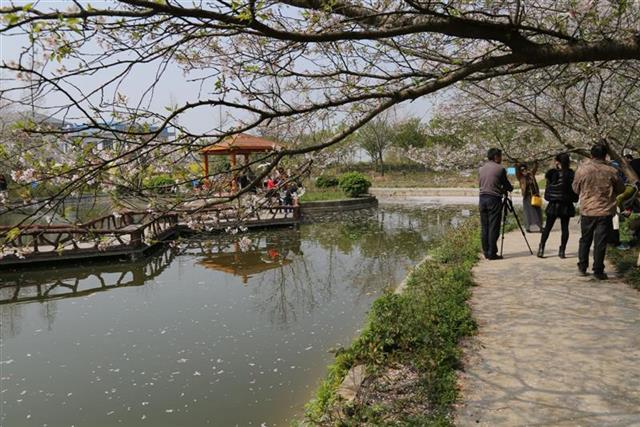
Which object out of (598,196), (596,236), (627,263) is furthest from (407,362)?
(627,263)

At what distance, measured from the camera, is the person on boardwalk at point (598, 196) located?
5.30 meters

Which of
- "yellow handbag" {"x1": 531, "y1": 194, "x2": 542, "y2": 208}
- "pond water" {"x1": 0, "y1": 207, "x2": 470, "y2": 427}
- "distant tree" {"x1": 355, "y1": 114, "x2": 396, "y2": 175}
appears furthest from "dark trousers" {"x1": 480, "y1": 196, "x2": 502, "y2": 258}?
"distant tree" {"x1": 355, "y1": 114, "x2": 396, "y2": 175}

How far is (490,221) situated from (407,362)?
3.84m

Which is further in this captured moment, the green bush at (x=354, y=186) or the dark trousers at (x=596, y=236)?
the green bush at (x=354, y=186)

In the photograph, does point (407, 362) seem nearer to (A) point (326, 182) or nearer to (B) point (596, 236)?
(B) point (596, 236)

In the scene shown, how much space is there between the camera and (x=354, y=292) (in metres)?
8.19

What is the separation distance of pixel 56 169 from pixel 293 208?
1414cm

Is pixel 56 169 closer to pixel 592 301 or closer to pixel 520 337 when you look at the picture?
pixel 520 337

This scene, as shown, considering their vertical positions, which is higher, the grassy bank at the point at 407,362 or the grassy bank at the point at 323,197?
the grassy bank at the point at 323,197

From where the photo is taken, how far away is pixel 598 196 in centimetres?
534

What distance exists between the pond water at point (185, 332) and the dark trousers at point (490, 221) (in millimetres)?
1964

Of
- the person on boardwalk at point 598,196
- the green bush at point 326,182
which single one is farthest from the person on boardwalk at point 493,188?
the green bush at point 326,182

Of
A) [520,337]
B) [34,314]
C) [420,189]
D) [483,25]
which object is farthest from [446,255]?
[420,189]

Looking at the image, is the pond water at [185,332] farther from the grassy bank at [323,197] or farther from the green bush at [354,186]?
the green bush at [354,186]
